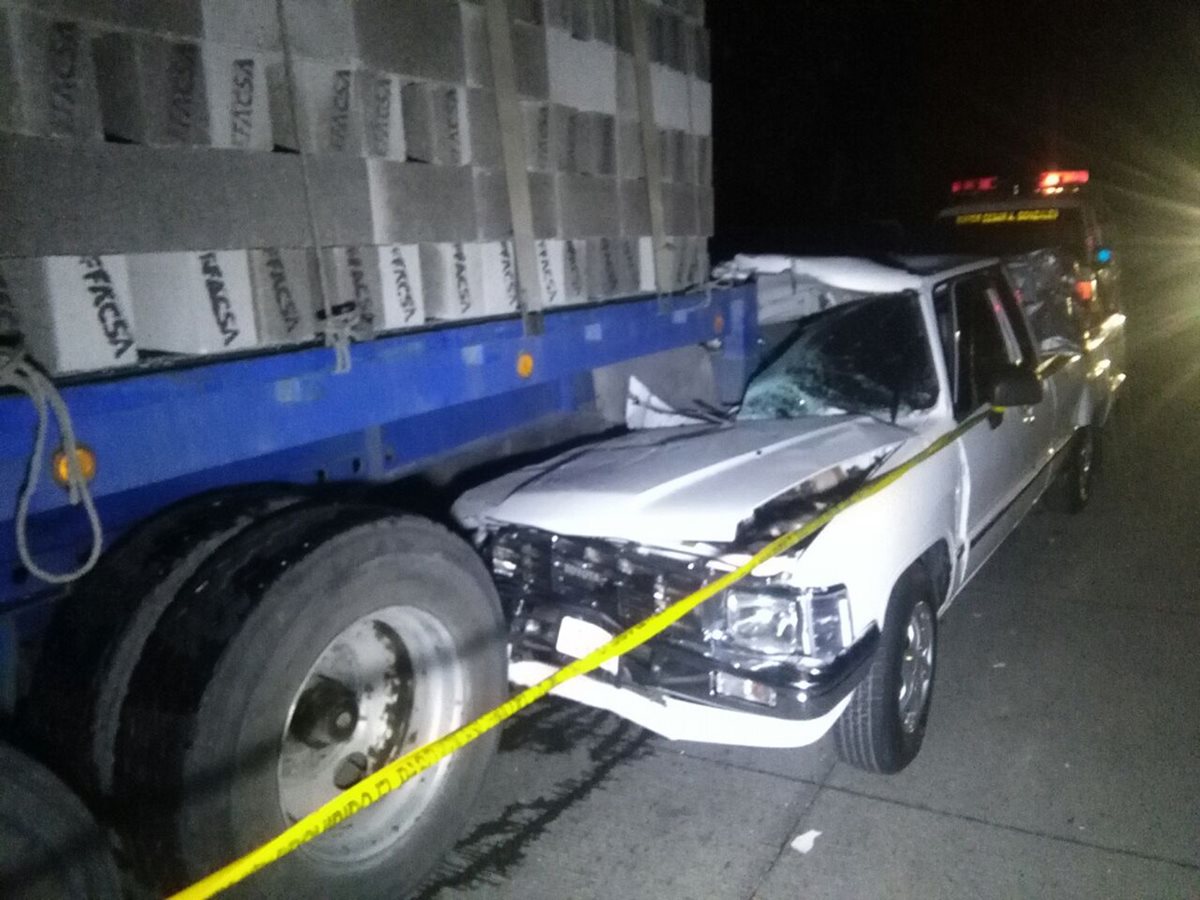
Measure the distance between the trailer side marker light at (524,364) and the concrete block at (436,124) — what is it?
0.72m

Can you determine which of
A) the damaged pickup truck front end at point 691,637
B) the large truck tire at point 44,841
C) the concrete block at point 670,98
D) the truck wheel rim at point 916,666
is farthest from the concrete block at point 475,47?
the truck wheel rim at point 916,666

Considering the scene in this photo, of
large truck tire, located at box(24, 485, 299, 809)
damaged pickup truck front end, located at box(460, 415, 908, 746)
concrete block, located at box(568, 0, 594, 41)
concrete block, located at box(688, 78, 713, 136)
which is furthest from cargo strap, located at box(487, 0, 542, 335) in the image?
concrete block, located at box(688, 78, 713, 136)

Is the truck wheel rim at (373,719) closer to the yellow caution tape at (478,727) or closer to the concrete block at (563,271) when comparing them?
the yellow caution tape at (478,727)

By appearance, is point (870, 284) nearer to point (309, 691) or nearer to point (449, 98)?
point (449, 98)

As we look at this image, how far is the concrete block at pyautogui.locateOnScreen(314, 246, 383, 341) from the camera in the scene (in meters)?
2.80

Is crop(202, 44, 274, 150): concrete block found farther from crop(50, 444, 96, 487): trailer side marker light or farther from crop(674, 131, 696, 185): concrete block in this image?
crop(674, 131, 696, 185): concrete block

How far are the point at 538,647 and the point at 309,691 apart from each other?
949mm

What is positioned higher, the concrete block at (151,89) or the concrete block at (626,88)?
the concrete block at (626,88)

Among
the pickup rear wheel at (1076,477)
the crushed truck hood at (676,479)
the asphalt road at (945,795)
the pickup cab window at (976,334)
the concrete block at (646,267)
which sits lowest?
the asphalt road at (945,795)

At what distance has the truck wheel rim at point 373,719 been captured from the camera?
9.46 feet

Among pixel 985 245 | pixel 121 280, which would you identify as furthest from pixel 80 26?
pixel 985 245

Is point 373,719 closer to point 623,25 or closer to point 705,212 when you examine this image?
point 623,25

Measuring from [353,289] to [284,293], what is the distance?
0.88 ft

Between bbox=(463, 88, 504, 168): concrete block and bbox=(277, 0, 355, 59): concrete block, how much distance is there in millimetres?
543
